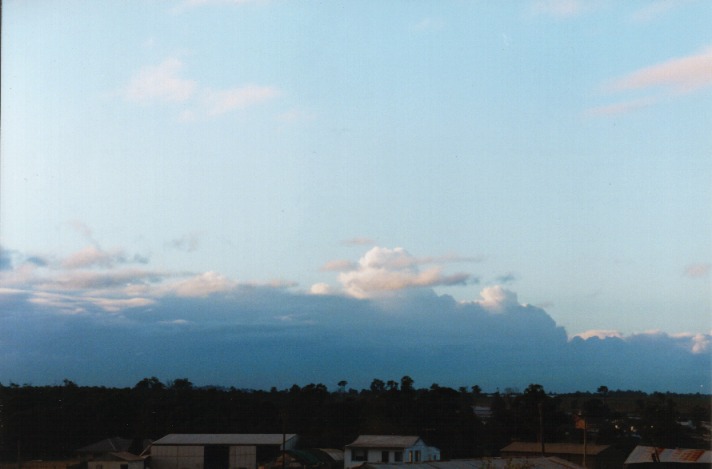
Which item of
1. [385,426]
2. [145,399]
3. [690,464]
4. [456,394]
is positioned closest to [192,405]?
[145,399]

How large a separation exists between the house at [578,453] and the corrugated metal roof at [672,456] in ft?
13.5

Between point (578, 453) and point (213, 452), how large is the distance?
1844cm

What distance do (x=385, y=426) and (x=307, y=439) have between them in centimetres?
499

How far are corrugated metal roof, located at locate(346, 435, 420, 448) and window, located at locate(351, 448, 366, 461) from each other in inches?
8.6

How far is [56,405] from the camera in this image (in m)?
49.6

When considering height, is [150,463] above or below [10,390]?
below

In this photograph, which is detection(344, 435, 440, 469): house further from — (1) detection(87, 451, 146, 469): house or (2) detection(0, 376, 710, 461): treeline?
(1) detection(87, 451, 146, 469): house

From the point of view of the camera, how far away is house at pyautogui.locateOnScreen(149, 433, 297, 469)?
43906 millimetres

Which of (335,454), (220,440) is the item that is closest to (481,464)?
(335,454)

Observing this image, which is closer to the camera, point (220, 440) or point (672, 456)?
point (672, 456)

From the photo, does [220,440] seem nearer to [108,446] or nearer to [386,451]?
[108,446]

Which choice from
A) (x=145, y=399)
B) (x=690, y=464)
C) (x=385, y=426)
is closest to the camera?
(x=690, y=464)

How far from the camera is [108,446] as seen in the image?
150 ft

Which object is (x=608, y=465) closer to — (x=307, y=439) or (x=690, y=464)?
(x=690, y=464)
